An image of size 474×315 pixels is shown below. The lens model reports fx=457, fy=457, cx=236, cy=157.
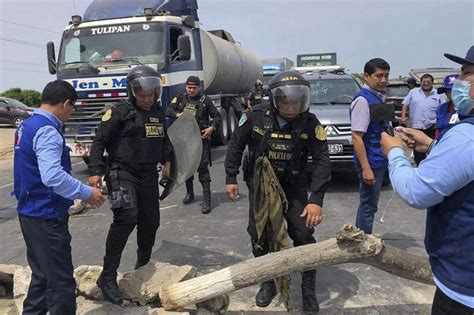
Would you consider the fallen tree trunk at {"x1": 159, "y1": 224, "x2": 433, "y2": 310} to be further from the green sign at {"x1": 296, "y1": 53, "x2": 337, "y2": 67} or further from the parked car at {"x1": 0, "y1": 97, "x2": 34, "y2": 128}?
the green sign at {"x1": 296, "y1": 53, "x2": 337, "y2": 67}

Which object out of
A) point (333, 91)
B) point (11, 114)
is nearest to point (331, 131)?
point (333, 91)

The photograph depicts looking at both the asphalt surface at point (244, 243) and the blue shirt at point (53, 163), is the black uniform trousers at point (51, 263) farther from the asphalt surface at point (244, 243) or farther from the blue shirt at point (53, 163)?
the asphalt surface at point (244, 243)

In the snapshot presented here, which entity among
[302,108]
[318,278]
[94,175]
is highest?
[302,108]

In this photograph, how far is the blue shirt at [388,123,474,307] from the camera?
1.73 metres

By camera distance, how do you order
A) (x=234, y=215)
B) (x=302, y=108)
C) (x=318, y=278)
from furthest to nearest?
(x=234, y=215), (x=318, y=278), (x=302, y=108)

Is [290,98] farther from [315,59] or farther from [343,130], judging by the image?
[315,59]

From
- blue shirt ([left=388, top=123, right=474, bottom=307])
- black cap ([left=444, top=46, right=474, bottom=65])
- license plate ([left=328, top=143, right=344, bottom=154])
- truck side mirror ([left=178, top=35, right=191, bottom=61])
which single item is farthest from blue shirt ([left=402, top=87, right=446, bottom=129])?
blue shirt ([left=388, top=123, right=474, bottom=307])

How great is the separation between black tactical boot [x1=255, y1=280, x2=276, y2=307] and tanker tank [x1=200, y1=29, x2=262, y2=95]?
24.4 feet

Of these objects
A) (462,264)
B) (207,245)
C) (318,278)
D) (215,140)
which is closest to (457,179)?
(462,264)

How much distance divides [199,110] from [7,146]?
11.6 meters

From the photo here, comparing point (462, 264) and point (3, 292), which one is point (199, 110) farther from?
point (462, 264)

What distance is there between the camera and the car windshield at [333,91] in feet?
26.9

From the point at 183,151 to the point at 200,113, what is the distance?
252 centimetres

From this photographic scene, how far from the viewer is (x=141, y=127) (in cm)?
384
